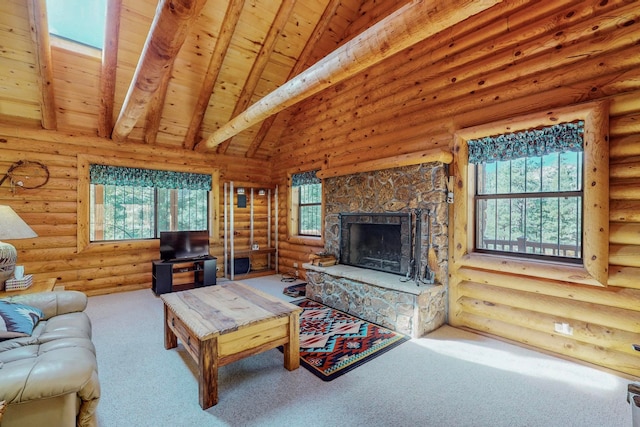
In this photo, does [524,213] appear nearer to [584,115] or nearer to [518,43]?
[584,115]

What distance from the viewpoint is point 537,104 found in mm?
2811

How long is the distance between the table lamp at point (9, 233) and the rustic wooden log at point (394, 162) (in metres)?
3.66

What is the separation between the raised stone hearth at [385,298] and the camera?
124 inches

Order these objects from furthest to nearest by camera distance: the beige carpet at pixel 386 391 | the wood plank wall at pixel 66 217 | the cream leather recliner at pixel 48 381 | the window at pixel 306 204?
1. the window at pixel 306 204
2. the wood plank wall at pixel 66 217
3. the beige carpet at pixel 386 391
4. the cream leather recliner at pixel 48 381

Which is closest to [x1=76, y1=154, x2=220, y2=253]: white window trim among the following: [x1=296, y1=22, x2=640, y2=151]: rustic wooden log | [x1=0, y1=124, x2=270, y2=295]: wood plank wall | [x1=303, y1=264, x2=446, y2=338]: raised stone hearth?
[x1=0, y1=124, x2=270, y2=295]: wood plank wall

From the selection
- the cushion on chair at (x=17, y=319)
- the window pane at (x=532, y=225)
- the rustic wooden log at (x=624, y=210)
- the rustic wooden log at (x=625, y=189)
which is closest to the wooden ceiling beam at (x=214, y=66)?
the cushion on chair at (x=17, y=319)

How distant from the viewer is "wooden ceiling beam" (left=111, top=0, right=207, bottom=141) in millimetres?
1834

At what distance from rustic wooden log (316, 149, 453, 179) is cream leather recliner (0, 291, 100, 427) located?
3533 mm

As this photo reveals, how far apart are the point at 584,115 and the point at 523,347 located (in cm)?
229

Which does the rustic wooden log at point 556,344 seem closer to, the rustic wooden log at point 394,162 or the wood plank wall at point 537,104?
the wood plank wall at point 537,104

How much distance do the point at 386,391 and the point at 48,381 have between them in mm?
2106

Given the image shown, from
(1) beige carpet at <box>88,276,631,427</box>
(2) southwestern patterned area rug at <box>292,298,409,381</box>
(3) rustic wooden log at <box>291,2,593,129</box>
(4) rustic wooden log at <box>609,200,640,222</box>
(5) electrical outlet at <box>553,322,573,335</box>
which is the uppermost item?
(3) rustic wooden log at <box>291,2,593,129</box>

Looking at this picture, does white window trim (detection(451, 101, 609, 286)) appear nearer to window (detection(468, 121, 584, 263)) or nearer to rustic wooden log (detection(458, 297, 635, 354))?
window (detection(468, 121, 584, 263))

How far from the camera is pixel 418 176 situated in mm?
3590
